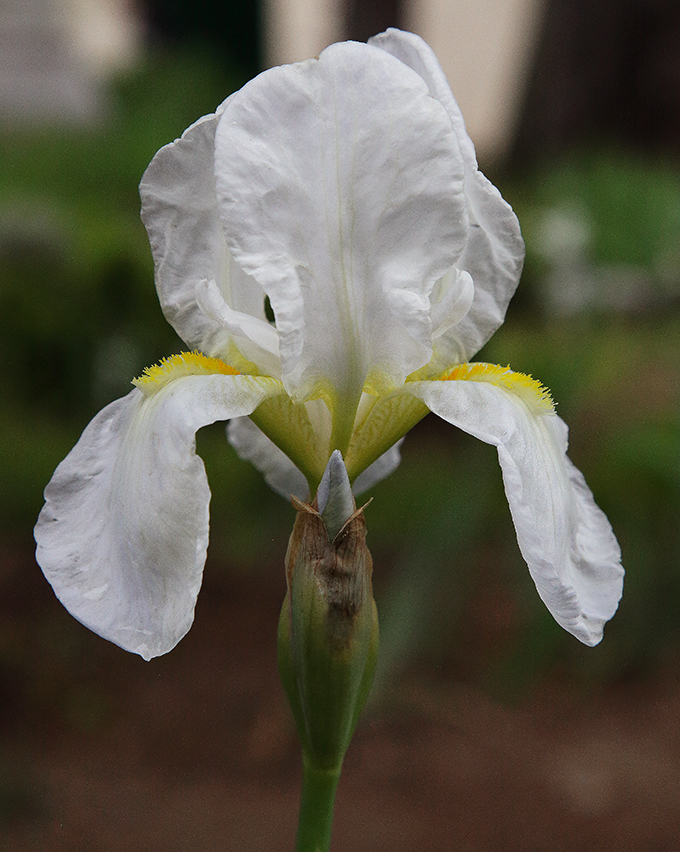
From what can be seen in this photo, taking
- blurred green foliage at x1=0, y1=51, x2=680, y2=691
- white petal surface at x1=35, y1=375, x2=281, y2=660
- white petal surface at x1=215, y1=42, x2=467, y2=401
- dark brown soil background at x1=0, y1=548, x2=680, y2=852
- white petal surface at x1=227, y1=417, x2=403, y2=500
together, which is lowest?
dark brown soil background at x1=0, y1=548, x2=680, y2=852

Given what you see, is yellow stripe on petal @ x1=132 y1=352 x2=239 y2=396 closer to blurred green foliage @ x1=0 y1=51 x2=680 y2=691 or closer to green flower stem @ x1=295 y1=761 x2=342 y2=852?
green flower stem @ x1=295 y1=761 x2=342 y2=852

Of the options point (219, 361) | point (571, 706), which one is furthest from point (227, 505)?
point (219, 361)

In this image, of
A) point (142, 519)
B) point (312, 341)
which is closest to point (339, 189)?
point (312, 341)

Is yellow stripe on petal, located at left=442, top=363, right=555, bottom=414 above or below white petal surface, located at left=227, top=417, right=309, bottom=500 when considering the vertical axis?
above

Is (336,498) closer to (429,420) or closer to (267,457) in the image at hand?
(267,457)

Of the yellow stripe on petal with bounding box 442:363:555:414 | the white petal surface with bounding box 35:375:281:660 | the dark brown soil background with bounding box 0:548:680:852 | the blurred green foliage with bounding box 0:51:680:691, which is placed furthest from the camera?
the blurred green foliage with bounding box 0:51:680:691

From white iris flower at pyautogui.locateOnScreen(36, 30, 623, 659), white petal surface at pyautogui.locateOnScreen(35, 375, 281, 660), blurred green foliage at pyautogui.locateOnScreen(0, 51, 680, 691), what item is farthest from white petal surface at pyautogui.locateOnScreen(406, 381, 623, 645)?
blurred green foliage at pyautogui.locateOnScreen(0, 51, 680, 691)

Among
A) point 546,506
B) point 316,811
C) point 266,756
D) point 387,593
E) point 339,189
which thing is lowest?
point 266,756
